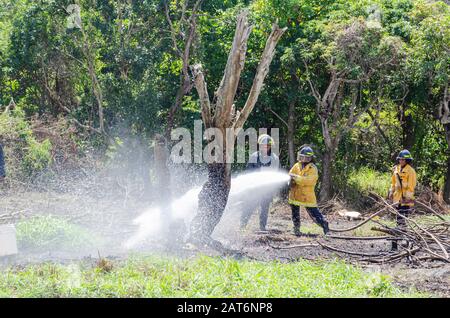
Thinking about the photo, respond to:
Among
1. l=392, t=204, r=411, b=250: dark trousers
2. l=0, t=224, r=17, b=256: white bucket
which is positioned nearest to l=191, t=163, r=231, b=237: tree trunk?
l=392, t=204, r=411, b=250: dark trousers

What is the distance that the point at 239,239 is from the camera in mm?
12312

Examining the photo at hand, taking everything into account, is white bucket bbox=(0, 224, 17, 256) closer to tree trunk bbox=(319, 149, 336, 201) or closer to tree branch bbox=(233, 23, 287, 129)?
tree branch bbox=(233, 23, 287, 129)

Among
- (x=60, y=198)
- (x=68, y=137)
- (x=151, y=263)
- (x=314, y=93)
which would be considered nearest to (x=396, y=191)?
(x=151, y=263)

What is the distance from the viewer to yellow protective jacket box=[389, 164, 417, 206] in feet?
39.4

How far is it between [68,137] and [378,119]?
8.47m

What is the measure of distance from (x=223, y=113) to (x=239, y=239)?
229cm

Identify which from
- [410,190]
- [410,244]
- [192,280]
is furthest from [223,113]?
[192,280]

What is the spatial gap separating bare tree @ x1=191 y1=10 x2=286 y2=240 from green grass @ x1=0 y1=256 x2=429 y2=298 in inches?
98.6

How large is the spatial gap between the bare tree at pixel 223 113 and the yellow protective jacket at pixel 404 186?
2.81 meters

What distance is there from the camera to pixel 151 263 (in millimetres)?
8992

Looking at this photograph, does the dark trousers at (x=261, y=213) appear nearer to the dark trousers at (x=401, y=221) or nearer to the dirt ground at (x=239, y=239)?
the dirt ground at (x=239, y=239)

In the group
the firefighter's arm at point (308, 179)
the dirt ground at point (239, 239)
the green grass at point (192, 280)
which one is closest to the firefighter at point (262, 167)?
the dirt ground at point (239, 239)

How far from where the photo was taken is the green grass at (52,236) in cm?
1092
